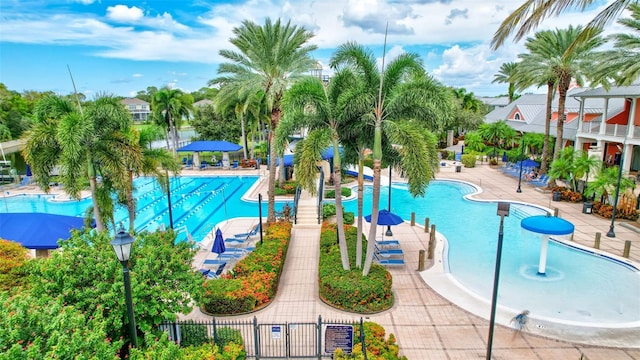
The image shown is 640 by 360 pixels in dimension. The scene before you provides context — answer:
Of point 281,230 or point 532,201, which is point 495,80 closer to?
point 532,201

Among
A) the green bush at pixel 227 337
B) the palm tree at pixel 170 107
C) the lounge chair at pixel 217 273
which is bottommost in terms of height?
the lounge chair at pixel 217 273

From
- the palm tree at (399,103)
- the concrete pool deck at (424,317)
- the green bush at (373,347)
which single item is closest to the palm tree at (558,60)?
the concrete pool deck at (424,317)

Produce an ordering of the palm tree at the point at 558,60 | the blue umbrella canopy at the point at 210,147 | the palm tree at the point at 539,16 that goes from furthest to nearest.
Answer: the blue umbrella canopy at the point at 210,147
the palm tree at the point at 558,60
the palm tree at the point at 539,16

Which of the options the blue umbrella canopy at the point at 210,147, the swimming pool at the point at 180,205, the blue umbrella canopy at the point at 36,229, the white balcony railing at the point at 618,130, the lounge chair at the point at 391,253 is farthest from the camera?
the blue umbrella canopy at the point at 210,147

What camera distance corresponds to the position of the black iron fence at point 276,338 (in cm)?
961

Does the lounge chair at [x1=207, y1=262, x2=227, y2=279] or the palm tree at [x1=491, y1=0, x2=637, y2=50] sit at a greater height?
the palm tree at [x1=491, y1=0, x2=637, y2=50]

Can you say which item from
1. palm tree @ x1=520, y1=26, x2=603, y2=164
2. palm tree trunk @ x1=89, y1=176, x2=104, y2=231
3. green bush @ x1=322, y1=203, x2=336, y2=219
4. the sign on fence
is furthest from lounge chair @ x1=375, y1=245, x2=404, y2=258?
palm tree @ x1=520, y1=26, x2=603, y2=164

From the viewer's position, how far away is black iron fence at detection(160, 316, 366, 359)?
9609 millimetres

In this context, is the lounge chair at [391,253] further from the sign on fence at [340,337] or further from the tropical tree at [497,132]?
the tropical tree at [497,132]

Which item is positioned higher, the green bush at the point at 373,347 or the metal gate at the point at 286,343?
the green bush at the point at 373,347

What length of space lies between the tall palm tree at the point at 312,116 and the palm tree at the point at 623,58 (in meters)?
14.0

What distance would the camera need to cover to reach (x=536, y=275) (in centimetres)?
1553

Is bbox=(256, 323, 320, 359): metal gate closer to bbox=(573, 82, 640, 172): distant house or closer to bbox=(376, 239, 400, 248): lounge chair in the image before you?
bbox=(376, 239, 400, 248): lounge chair

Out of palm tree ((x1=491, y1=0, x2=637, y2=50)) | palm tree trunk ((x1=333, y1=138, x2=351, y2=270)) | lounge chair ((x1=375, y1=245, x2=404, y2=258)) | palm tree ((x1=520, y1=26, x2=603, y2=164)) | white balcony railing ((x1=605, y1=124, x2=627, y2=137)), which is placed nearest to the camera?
palm tree ((x1=491, y1=0, x2=637, y2=50))
